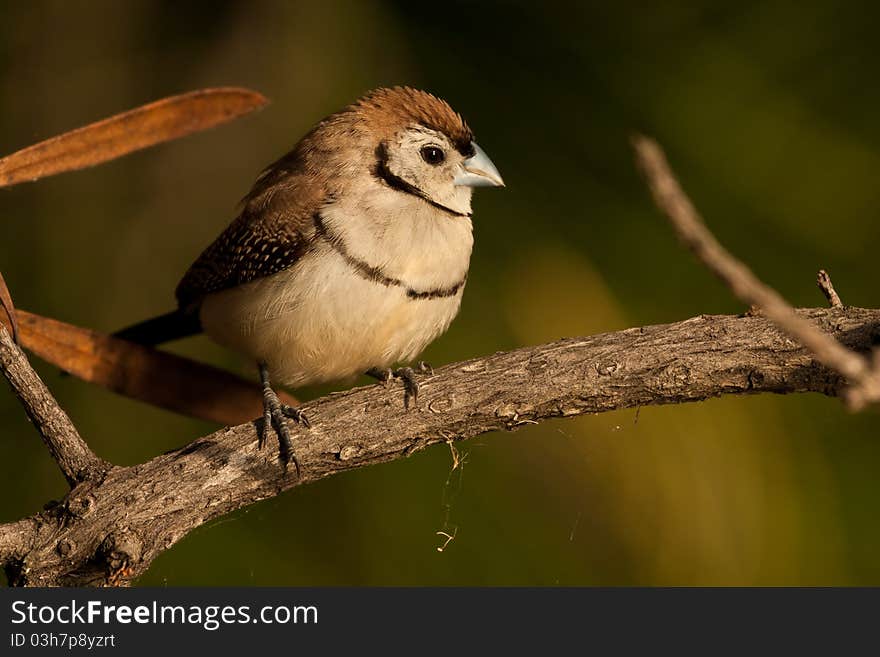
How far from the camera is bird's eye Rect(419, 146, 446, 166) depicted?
8.57ft

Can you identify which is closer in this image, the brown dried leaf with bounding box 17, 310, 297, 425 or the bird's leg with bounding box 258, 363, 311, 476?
the bird's leg with bounding box 258, 363, 311, 476

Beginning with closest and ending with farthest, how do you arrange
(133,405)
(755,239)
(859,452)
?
(859,452) → (755,239) → (133,405)

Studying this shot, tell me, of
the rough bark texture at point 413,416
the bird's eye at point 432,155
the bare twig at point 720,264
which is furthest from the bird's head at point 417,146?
the bare twig at point 720,264

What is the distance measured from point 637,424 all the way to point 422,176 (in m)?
0.79

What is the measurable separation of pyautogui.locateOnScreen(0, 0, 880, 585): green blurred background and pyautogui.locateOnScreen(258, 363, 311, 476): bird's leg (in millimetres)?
425

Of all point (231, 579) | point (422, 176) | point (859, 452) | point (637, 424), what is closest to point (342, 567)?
point (231, 579)

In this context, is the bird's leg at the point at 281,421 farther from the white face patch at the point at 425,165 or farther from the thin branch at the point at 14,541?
the white face patch at the point at 425,165

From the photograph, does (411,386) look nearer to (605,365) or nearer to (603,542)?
A: (605,365)

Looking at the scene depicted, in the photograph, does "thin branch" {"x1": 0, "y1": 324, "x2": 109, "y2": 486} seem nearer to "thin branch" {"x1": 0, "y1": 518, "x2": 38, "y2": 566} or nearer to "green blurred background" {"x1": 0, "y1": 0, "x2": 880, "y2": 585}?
"thin branch" {"x1": 0, "y1": 518, "x2": 38, "y2": 566}

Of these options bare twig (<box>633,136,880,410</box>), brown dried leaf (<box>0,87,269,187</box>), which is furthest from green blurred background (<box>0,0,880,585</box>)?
bare twig (<box>633,136,880,410</box>)

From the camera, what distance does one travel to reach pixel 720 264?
930mm

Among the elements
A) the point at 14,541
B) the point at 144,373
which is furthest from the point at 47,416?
the point at 144,373

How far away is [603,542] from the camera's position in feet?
8.15

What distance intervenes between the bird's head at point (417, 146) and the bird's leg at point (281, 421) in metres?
0.59
